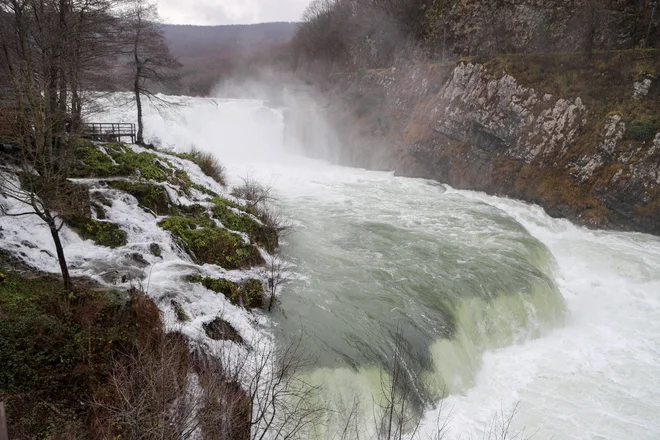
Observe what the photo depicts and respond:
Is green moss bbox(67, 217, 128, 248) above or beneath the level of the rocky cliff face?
beneath

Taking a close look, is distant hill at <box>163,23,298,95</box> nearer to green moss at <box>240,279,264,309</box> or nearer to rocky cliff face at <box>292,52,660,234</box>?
rocky cliff face at <box>292,52,660,234</box>

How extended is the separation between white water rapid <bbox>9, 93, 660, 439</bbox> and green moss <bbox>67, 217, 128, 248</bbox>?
381cm

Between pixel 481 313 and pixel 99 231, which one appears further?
pixel 481 313

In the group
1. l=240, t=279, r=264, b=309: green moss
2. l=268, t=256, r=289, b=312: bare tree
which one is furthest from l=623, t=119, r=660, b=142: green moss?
l=240, t=279, r=264, b=309: green moss

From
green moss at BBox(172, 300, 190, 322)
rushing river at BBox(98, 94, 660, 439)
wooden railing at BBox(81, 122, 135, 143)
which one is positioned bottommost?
rushing river at BBox(98, 94, 660, 439)

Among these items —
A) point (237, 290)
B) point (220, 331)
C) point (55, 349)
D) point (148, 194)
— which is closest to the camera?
point (55, 349)

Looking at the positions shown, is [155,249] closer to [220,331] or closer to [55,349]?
[220,331]

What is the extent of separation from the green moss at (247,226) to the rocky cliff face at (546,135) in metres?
Answer: 18.3

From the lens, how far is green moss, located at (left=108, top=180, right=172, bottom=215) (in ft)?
46.0

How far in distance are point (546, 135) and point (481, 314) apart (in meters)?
18.0

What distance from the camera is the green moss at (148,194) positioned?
14.0 m

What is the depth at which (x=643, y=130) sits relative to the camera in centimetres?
2159

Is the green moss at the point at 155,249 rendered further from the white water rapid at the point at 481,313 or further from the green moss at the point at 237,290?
the white water rapid at the point at 481,313

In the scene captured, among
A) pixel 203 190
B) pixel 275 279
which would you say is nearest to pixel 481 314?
pixel 275 279
